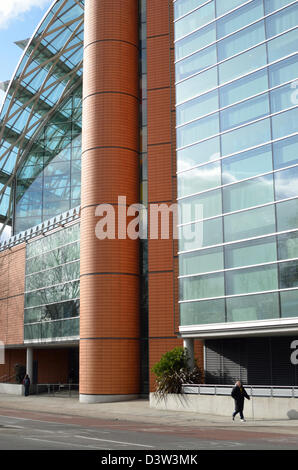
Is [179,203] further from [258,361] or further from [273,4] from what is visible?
[273,4]

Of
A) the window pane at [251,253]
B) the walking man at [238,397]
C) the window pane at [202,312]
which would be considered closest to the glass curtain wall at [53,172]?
the window pane at [202,312]

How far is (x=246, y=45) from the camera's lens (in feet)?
88.5

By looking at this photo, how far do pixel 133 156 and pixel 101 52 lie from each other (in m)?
6.68

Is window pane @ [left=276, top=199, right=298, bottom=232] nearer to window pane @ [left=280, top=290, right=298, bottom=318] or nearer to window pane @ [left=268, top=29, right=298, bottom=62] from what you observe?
window pane @ [left=280, top=290, right=298, bottom=318]

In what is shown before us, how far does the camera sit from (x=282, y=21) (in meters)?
25.4

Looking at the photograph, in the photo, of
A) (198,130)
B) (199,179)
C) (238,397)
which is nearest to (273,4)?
(198,130)

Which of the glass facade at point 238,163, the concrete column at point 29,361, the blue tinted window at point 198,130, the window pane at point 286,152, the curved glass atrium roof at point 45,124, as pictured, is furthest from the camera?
the curved glass atrium roof at point 45,124

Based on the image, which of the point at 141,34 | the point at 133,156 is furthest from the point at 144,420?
the point at 141,34

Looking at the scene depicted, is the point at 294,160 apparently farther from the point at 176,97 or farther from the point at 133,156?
the point at 133,156

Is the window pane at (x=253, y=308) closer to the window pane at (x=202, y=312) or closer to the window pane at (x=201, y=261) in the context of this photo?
the window pane at (x=202, y=312)

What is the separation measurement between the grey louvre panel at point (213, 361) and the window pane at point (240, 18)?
15.4m

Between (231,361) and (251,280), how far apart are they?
596cm

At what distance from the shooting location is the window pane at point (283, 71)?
80.6 ft

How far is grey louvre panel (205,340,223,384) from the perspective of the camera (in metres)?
29.3
